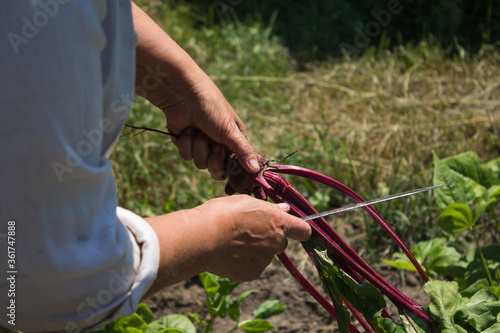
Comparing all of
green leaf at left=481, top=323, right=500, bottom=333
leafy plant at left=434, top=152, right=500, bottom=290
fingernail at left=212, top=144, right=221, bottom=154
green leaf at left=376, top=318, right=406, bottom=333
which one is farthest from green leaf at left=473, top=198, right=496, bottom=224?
fingernail at left=212, top=144, right=221, bottom=154

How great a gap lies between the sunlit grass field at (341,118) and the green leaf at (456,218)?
509 mm

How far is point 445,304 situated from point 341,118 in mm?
1820

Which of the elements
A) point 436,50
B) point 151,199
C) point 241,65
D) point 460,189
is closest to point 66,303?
point 460,189

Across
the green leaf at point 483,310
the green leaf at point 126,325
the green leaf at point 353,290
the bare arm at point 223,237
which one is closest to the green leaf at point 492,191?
the green leaf at point 483,310

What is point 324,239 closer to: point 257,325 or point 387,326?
point 387,326

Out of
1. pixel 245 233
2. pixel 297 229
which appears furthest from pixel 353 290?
pixel 245 233

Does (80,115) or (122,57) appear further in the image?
(122,57)

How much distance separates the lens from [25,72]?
0.88m

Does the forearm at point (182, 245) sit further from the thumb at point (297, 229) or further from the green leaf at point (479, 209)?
the green leaf at point (479, 209)

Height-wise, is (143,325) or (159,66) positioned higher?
(159,66)

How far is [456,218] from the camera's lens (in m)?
1.79

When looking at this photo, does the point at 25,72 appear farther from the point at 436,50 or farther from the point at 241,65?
the point at 436,50

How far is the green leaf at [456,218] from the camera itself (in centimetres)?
176

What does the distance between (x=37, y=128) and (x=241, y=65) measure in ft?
9.24
